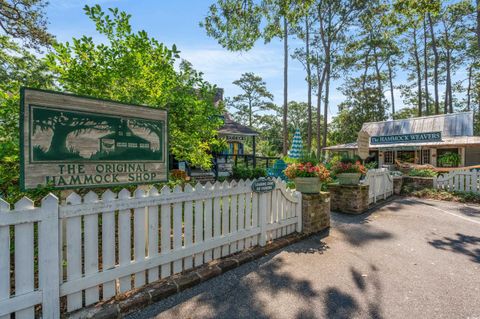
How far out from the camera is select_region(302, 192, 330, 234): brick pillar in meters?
4.51

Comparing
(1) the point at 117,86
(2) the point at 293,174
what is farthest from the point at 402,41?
(1) the point at 117,86

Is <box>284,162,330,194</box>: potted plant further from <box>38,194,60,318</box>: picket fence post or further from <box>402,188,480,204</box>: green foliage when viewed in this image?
<box>402,188,480,204</box>: green foliage

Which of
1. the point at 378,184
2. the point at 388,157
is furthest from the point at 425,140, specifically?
the point at 378,184

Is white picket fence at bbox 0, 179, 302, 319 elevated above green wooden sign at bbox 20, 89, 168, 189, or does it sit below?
below

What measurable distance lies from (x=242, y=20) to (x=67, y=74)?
513 centimetres

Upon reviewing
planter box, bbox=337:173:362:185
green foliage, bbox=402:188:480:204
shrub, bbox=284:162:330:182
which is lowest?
green foliage, bbox=402:188:480:204

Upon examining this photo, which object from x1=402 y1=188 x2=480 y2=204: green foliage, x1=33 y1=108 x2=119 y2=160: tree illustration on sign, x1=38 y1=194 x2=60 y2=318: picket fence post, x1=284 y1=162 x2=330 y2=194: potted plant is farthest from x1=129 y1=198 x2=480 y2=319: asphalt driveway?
x1=402 y1=188 x2=480 y2=204: green foliage

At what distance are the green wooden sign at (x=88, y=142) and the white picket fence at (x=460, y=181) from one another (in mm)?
10127

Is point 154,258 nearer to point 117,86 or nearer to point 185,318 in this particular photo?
point 185,318

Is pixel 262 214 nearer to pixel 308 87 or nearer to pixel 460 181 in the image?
pixel 460 181

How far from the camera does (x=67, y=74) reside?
11.5 ft

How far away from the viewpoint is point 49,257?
6.63 ft

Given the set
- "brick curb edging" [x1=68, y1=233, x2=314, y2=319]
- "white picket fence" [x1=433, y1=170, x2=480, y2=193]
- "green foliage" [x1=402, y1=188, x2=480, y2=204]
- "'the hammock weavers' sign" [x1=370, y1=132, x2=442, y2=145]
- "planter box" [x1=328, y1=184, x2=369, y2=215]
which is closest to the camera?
"brick curb edging" [x1=68, y1=233, x2=314, y2=319]

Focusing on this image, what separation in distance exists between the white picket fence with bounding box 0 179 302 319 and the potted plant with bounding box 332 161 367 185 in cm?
352
